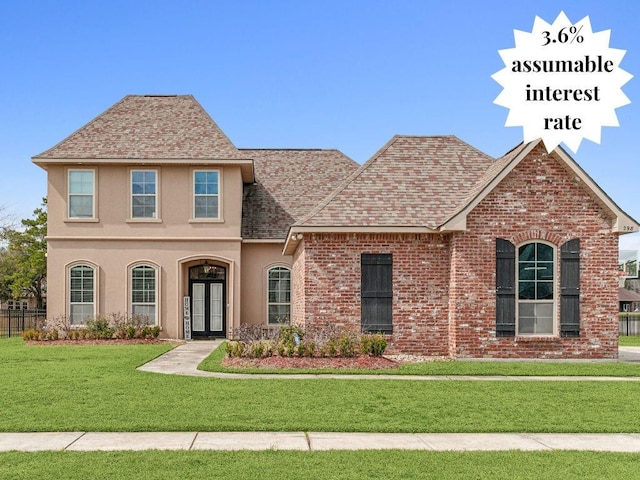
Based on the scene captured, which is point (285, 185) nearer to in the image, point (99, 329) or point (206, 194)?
point (206, 194)

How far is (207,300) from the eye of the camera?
996 inches

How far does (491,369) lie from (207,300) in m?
13.0

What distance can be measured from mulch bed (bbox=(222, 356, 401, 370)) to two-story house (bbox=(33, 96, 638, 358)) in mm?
2078

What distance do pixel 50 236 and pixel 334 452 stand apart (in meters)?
19.2

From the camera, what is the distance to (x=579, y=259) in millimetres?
17125

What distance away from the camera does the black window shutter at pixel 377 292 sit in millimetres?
17625

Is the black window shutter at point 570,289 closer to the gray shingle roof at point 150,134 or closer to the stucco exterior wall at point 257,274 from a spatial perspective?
the stucco exterior wall at point 257,274

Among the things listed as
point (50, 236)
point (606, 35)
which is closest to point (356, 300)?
point (606, 35)

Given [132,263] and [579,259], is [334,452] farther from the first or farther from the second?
[132,263]

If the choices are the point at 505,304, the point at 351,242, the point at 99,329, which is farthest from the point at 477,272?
the point at 99,329

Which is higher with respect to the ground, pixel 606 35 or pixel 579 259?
pixel 606 35

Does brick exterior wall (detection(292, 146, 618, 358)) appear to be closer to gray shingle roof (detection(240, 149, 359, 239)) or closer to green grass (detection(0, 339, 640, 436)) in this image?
green grass (detection(0, 339, 640, 436))

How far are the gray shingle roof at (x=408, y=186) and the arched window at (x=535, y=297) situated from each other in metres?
2.31

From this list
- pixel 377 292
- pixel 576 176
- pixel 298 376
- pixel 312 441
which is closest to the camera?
pixel 312 441
